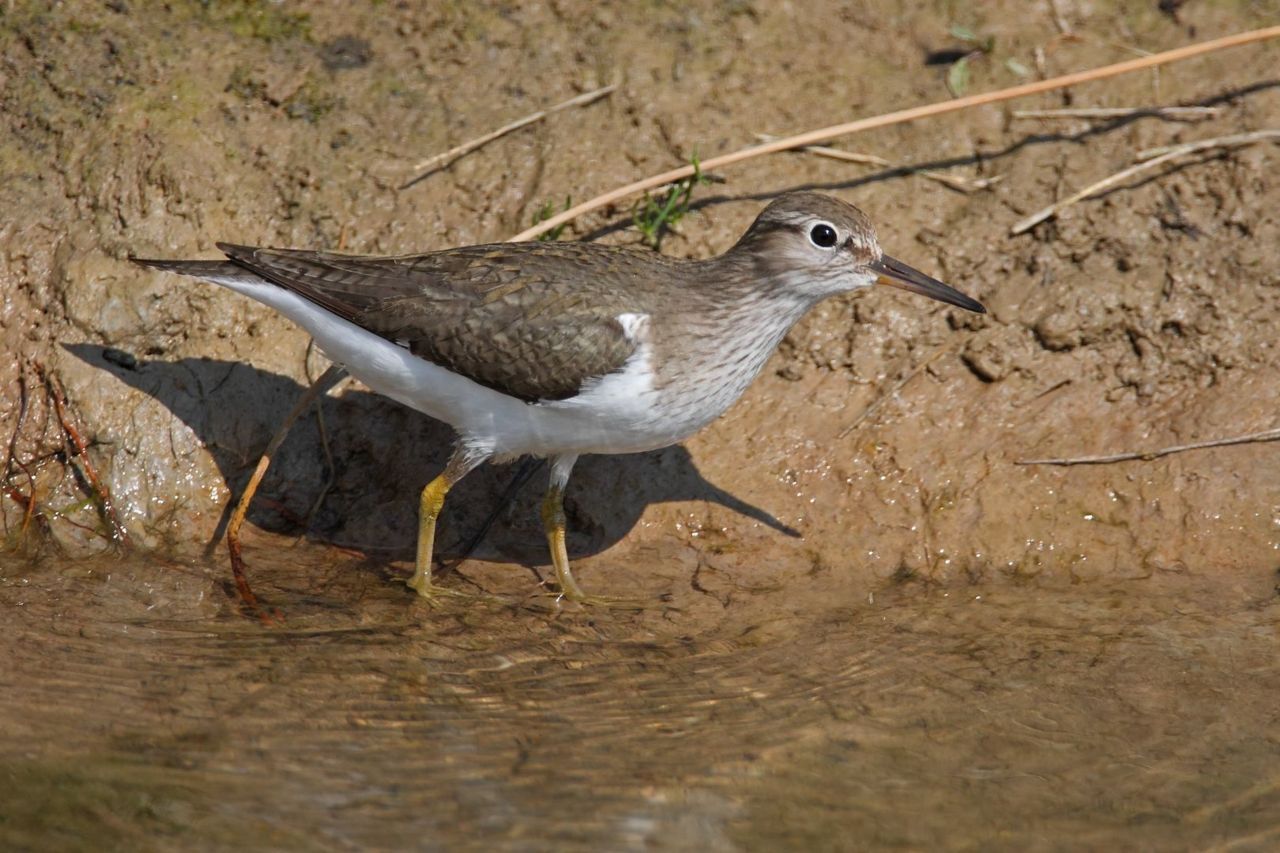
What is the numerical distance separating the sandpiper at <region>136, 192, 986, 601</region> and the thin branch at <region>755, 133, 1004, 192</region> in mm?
1680

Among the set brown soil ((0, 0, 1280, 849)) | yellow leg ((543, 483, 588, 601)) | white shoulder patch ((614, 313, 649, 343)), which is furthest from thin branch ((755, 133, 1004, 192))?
yellow leg ((543, 483, 588, 601))

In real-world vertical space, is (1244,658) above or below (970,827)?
above

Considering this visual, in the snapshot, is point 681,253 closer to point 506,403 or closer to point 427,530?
point 506,403

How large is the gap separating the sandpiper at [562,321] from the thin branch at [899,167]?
1680mm

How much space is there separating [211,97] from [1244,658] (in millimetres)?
7057

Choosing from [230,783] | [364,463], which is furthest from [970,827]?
[364,463]

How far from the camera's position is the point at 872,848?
499cm

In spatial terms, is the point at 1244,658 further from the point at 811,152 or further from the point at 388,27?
the point at 388,27

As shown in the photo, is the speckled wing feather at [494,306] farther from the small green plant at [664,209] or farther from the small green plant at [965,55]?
the small green plant at [965,55]

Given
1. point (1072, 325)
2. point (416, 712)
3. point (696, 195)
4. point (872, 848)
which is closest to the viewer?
point (872, 848)

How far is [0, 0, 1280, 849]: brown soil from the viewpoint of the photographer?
7.26 meters

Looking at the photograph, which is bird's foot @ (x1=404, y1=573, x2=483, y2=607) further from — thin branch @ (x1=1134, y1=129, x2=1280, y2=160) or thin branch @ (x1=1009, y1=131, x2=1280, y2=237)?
thin branch @ (x1=1134, y1=129, x2=1280, y2=160)

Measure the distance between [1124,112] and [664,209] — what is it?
3256mm

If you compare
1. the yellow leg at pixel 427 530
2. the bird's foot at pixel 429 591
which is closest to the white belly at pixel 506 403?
the yellow leg at pixel 427 530
